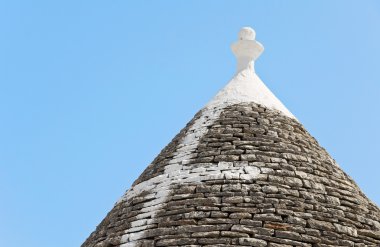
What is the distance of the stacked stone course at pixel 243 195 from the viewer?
8125mm

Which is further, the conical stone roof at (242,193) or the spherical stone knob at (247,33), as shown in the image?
the spherical stone knob at (247,33)

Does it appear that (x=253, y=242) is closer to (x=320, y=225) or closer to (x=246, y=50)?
(x=320, y=225)

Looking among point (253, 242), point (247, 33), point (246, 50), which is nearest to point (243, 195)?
point (253, 242)

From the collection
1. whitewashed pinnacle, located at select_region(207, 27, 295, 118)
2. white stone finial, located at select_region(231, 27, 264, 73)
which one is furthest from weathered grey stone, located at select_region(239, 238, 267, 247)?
white stone finial, located at select_region(231, 27, 264, 73)

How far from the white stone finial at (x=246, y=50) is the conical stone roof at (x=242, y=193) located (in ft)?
2.92

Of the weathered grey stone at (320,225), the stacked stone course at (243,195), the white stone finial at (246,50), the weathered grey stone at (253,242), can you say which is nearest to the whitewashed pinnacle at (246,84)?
the white stone finial at (246,50)

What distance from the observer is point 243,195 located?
848 cm

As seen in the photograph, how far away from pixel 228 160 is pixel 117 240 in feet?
5.26

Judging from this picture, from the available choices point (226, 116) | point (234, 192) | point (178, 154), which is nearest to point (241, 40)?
point (226, 116)

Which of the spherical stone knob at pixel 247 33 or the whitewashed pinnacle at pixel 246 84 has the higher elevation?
the spherical stone knob at pixel 247 33

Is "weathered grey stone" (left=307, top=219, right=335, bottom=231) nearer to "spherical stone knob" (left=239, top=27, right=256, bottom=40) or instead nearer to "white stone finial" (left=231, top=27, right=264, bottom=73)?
"white stone finial" (left=231, top=27, right=264, bottom=73)

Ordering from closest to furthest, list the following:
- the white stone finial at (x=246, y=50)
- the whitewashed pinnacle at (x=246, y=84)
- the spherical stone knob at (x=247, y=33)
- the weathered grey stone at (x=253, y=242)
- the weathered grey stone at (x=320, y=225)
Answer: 1. the weathered grey stone at (x=253, y=242)
2. the weathered grey stone at (x=320, y=225)
3. the whitewashed pinnacle at (x=246, y=84)
4. the white stone finial at (x=246, y=50)
5. the spherical stone knob at (x=247, y=33)

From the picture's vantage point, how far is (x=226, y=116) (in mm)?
10031

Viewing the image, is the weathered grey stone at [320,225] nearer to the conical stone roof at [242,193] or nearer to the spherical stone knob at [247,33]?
the conical stone roof at [242,193]
